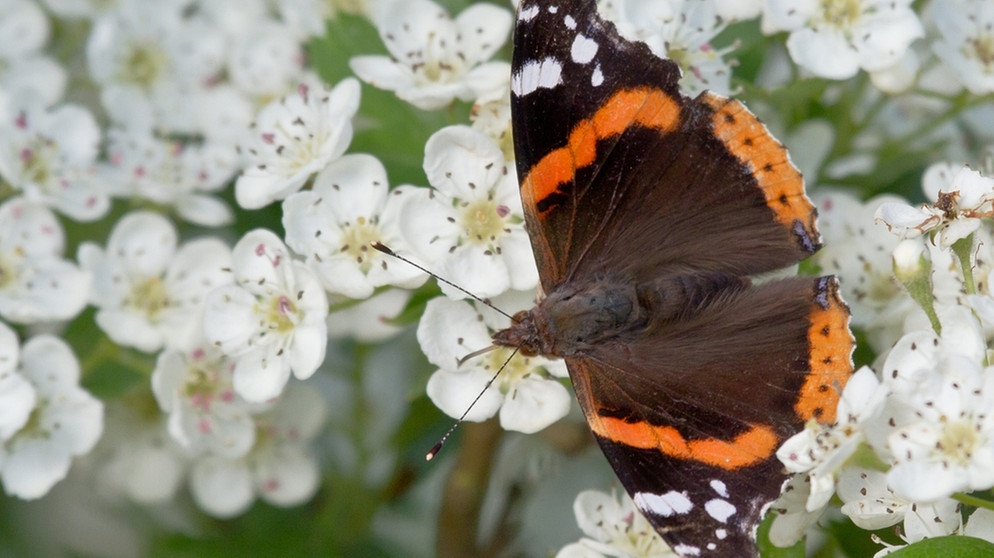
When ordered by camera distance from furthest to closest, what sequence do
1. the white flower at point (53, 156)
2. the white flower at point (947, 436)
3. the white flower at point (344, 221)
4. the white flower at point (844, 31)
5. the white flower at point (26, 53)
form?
the white flower at point (26, 53) < the white flower at point (53, 156) < the white flower at point (844, 31) < the white flower at point (344, 221) < the white flower at point (947, 436)

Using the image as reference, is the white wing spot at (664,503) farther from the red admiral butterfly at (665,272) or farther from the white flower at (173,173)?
the white flower at (173,173)

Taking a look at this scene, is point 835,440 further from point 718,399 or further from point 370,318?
point 370,318

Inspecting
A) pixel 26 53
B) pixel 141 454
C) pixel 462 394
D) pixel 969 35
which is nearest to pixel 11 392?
pixel 141 454

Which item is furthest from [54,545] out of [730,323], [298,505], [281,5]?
[730,323]

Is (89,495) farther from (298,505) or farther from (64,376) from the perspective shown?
(64,376)

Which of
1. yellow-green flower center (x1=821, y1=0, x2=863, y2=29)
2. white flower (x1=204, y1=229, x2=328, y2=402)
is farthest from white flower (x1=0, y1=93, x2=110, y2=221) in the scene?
yellow-green flower center (x1=821, y1=0, x2=863, y2=29)

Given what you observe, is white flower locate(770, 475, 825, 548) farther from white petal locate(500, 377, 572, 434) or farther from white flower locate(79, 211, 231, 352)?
white flower locate(79, 211, 231, 352)

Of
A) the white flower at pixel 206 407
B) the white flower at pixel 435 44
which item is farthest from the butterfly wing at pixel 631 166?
the white flower at pixel 206 407
